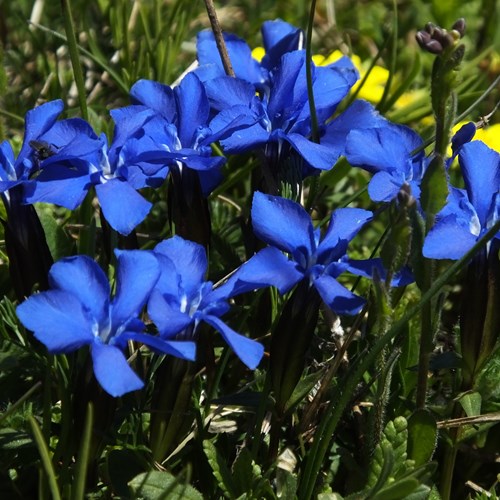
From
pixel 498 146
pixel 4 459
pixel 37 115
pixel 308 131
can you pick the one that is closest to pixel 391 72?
pixel 498 146

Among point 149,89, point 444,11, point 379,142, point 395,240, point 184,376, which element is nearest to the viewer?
point 395,240

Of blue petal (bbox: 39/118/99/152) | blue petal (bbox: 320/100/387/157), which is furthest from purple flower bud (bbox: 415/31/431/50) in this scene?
blue petal (bbox: 39/118/99/152)

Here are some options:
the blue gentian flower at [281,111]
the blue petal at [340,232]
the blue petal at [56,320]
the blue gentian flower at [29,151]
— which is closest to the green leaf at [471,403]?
the blue petal at [340,232]

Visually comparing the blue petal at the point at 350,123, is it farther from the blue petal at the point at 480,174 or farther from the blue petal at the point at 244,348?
the blue petal at the point at 244,348

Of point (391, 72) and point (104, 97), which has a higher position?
point (391, 72)

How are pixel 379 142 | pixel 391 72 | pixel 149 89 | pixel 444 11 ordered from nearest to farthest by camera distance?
pixel 379 142 < pixel 149 89 < pixel 391 72 < pixel 444 11

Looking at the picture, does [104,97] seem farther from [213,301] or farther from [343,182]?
[213,301]

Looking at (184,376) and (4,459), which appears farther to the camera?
(4,459)
